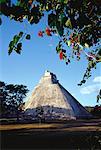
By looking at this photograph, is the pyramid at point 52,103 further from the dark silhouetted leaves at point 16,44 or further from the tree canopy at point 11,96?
the dark silhouetted leaves at point 16,44

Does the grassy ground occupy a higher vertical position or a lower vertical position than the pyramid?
lower

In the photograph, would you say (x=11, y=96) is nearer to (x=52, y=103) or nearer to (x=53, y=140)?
(x=52, y=103)

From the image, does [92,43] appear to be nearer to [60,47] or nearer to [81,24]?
[60,47]

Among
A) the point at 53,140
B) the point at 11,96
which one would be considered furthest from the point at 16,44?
the point at 11,96

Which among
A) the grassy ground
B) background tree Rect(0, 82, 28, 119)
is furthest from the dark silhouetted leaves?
background tree Rect(0, 82, 28, 119)

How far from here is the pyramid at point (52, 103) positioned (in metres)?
93.0

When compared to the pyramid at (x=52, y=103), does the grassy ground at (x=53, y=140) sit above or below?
below

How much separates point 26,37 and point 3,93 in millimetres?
81259

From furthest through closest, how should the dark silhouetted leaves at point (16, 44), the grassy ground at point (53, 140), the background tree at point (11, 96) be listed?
the background tree at point (11, 96), the grassy ground at point (53, 140), the dark silhouetted leaves at point (16, 44)

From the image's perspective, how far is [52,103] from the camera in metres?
101

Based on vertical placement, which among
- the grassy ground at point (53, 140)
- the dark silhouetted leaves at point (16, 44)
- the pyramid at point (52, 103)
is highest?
the pyramid at point (52, 103)

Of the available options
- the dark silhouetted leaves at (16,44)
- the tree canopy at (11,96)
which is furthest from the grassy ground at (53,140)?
the tree canopy at (11,96)

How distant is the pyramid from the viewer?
93.0 m

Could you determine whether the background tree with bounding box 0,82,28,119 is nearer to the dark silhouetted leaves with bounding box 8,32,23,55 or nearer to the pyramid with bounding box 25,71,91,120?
the pyramid with bounding box 25,71,91,120
